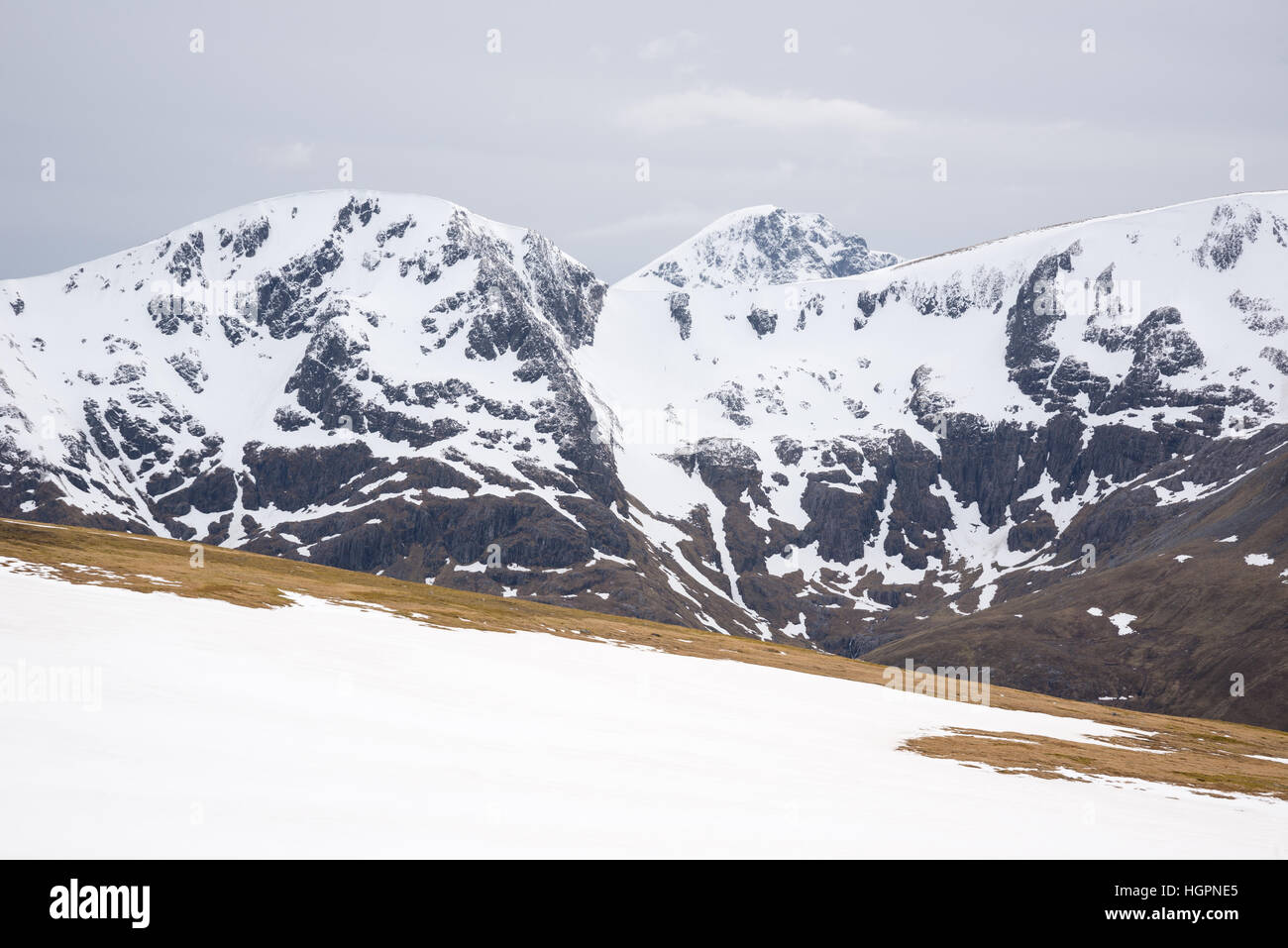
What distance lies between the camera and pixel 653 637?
11250 centimetres

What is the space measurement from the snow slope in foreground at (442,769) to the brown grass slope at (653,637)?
4963mm

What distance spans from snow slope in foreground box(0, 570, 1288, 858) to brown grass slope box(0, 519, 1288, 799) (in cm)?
496

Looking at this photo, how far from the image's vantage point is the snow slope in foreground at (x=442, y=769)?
2573 cm

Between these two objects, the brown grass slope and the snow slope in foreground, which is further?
the brown grass slope

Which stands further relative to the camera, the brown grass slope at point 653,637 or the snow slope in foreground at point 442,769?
the brown grass slope at point 653,637

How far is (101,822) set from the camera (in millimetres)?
23812

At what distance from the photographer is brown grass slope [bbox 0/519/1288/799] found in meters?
61.0

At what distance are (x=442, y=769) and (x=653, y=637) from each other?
79.2 metres

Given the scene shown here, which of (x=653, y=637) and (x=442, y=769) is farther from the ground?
(x=442, y=769)
